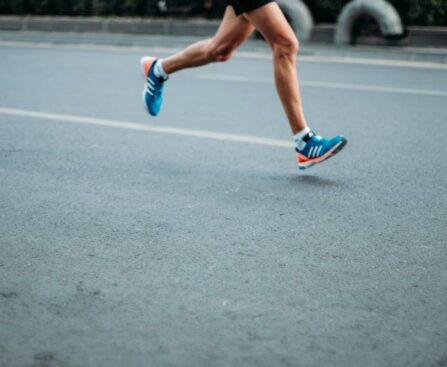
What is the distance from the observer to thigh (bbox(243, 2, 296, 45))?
4504mm

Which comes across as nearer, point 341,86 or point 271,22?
point 271,22

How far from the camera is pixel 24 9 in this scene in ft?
67.6

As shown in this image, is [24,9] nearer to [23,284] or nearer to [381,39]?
[381,39]

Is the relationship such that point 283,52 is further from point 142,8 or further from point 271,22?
point 142,8

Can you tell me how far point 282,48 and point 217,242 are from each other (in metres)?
1.66

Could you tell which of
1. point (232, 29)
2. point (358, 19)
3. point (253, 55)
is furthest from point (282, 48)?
point (358, 19)

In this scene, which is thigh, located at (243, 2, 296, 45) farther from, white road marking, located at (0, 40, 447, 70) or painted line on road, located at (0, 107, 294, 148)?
white road marking, located at (0, 40, 447, 70)

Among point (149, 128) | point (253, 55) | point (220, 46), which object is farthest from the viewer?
point (253, 55)

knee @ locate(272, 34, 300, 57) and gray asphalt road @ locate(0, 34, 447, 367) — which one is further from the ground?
knee @ locate(272, 34, 300, 57)

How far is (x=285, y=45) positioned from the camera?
4.58 meters

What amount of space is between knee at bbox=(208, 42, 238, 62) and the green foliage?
10.3 m

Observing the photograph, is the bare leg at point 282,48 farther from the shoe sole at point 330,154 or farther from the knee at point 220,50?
the knee at point 220,50

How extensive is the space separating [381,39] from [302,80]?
5.18 m

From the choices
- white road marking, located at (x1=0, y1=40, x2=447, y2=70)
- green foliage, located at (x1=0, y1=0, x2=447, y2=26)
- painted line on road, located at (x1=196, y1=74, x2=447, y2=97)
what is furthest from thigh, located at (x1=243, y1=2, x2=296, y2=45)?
green foliage, located at (x1=0, y1=0, x2=447, y2=26)
